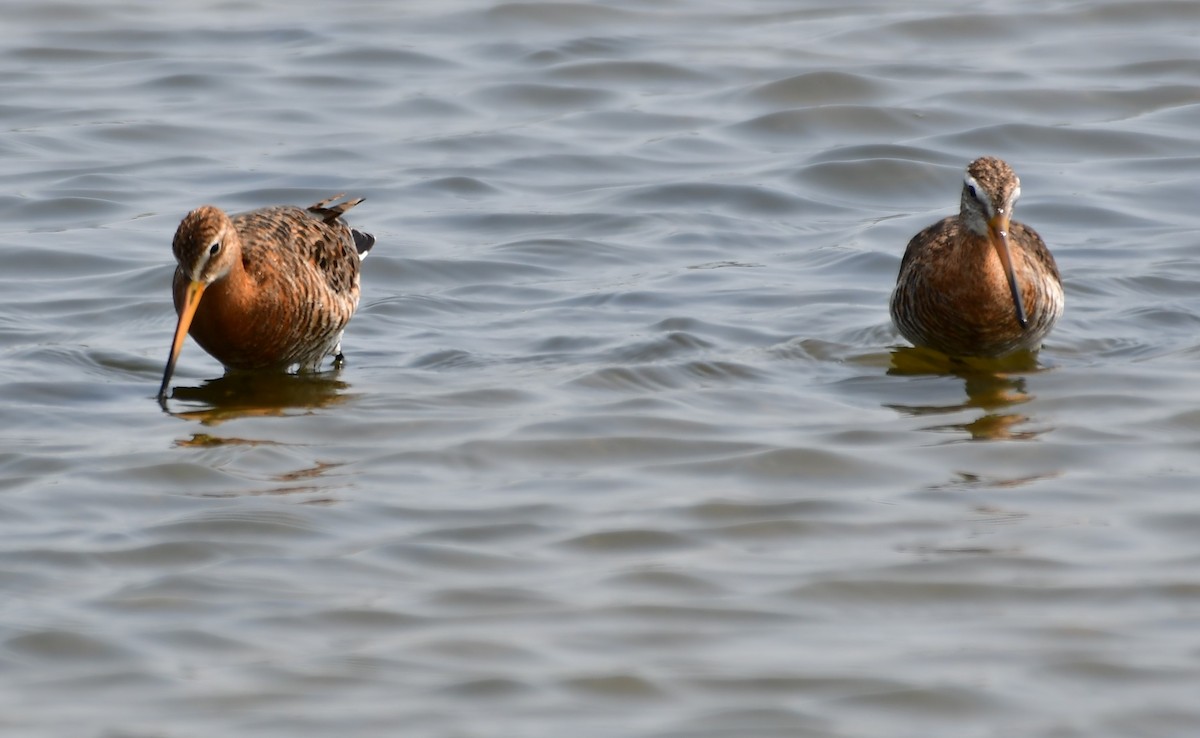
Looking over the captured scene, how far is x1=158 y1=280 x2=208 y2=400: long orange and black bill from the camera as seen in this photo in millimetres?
10180

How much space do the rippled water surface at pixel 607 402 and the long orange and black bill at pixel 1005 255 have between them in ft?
1.20

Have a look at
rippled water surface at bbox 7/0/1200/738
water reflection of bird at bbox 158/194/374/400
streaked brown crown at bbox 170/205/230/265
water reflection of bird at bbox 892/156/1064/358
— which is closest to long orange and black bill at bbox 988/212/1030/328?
water reflection of bird at bbox 892/156/1064/358

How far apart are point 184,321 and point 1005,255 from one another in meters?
4.32

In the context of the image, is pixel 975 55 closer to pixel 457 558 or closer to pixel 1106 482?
pixel 1106 482

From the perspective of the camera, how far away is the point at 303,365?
1129 cm

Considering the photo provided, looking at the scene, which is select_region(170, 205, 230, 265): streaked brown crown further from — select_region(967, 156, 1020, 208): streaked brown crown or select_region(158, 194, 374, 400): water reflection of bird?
select_region(967, 156, 1020, 208): streaked brown crown

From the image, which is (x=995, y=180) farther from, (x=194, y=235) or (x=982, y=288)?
(x=194, y=235)

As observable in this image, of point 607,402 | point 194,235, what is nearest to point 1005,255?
point 607,402

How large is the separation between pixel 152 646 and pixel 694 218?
7547 mm

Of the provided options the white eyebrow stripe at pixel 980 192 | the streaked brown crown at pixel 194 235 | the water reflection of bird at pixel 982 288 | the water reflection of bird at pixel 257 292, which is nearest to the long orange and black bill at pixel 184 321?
the water reflection of bird at pixel 257 292

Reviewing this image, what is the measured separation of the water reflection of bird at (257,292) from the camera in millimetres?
10320

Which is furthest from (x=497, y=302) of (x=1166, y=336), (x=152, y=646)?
(x=152, y=646)

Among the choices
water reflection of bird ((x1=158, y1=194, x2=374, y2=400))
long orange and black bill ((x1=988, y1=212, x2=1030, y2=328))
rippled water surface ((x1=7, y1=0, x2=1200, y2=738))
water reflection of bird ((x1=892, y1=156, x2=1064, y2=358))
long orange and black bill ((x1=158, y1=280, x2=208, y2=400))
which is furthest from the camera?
water reflection of bird ((x1=892, y1=156, x2=1064, y2=358))

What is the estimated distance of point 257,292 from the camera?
1071cm
